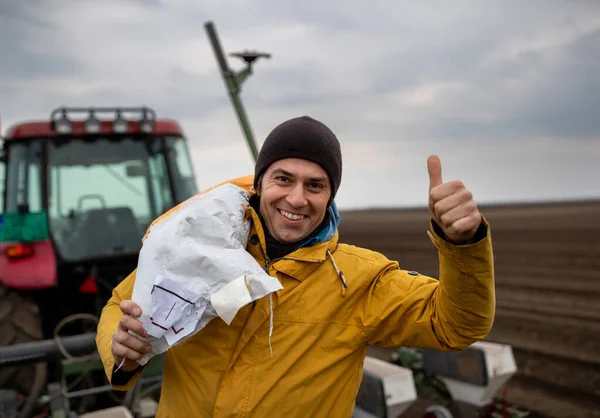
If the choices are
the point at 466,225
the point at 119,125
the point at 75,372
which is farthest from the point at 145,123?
the point at 466,225

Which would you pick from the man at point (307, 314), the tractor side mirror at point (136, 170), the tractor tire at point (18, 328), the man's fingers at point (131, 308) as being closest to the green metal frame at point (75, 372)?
the tractor tire at point (18, 328)

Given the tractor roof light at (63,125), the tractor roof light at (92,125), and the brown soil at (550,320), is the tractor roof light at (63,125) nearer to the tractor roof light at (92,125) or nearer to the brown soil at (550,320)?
the tractor roof light at (92,125)

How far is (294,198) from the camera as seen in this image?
1.68 metres

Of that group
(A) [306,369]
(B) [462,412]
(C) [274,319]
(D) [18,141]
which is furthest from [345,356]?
(D) [18,141]

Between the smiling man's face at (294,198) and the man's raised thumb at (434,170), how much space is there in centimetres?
38

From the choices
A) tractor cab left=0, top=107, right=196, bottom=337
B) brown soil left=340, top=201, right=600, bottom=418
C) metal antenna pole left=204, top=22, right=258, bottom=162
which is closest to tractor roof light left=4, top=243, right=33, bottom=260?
tractor cab left=0, top=107, right=196, bottom=337

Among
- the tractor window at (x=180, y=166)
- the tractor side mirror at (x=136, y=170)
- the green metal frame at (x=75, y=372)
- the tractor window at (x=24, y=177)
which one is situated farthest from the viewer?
the tractor window at (x=180, y=166)

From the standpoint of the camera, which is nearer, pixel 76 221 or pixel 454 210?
pixel 454 210

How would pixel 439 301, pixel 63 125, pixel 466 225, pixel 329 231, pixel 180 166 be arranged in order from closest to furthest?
1. pixel 466 225
2. pixel 439 301
3. pixel 329 231
4. pixel 63 125
5. pixel 180 166

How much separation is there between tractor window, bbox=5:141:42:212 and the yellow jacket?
2.82 meters

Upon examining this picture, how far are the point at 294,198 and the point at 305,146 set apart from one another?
0.60 ft

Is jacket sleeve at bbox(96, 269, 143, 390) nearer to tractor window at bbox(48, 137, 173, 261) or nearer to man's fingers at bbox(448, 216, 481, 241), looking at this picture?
man's fingers at bbox(448, 216, 481, 241)

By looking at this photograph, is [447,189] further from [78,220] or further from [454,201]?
[78,220]

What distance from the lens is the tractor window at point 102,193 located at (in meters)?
4.25
